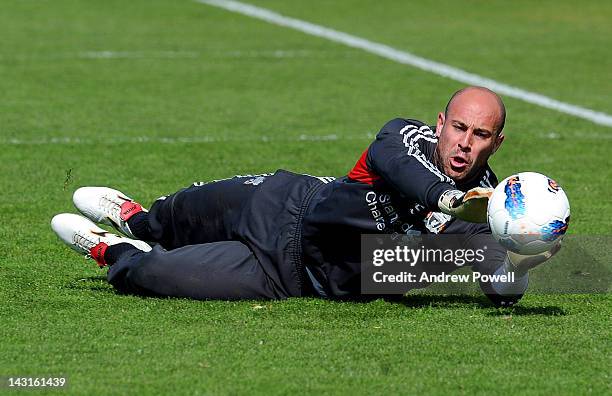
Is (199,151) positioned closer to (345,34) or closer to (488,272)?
(488,272)

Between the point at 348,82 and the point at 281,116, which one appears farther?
the point at 348,82

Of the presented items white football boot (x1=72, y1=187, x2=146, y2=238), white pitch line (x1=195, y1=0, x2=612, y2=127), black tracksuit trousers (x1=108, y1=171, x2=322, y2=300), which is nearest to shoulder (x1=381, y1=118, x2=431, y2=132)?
black tracksuit trousers (x1=108, y1=171, x2=322, y2=300)

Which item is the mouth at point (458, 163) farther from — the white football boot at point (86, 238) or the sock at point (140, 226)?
the sock at point (140, 226)

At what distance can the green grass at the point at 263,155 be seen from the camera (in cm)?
554

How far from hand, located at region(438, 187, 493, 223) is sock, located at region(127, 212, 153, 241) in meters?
2.28

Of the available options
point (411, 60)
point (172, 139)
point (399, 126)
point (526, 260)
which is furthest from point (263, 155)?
point (411, 60)

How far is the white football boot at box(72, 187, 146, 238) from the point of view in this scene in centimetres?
777

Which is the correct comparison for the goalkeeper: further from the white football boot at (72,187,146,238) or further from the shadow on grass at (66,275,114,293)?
the white football boot at (72,187,146,238)

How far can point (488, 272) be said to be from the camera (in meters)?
6.63

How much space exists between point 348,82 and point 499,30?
5338 mm

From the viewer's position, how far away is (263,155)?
11148 mm

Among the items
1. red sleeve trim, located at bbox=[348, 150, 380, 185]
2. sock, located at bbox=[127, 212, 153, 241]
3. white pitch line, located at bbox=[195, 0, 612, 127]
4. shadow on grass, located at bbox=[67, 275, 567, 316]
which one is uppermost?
red sleeve trim, located at bbox=[348, 150, 380, 185]

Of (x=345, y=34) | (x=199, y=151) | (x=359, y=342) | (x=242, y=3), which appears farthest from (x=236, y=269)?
(x=242, y=3)

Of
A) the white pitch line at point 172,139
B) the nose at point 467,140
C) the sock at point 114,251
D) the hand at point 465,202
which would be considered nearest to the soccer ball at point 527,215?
the hand at point 465,202
